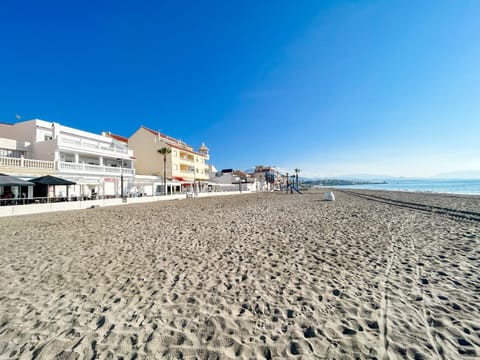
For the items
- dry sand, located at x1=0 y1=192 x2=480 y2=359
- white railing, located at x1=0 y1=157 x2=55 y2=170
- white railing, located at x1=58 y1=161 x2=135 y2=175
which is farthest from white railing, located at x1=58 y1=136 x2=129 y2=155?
dry sand, located at x1=0 y1=192 x2=480 y2=359

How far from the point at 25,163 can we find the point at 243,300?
22.3m

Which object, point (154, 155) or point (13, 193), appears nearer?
point (13, 193)

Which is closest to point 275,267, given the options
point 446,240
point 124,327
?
point 124,327

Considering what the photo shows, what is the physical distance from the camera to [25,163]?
16703mm

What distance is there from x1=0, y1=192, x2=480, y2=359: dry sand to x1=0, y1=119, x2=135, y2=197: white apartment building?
15.2 metres

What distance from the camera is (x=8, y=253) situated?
579 centimetres

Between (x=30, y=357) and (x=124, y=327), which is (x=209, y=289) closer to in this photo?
(x=124, y=327)

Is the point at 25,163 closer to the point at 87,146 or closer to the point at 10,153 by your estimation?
the point at 10,153

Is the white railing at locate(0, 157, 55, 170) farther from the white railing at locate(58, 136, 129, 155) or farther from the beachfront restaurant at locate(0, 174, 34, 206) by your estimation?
the white railing at locate(58, 136, 129, 155)

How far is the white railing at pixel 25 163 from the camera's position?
50.7ft

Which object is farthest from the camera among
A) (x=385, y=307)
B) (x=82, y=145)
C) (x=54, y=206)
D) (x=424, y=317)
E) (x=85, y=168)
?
(x=82, y=145)

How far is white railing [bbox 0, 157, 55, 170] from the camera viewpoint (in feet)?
50.7

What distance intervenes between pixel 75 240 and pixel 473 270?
1098cm

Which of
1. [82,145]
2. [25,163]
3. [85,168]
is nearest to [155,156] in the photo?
[82,145]
